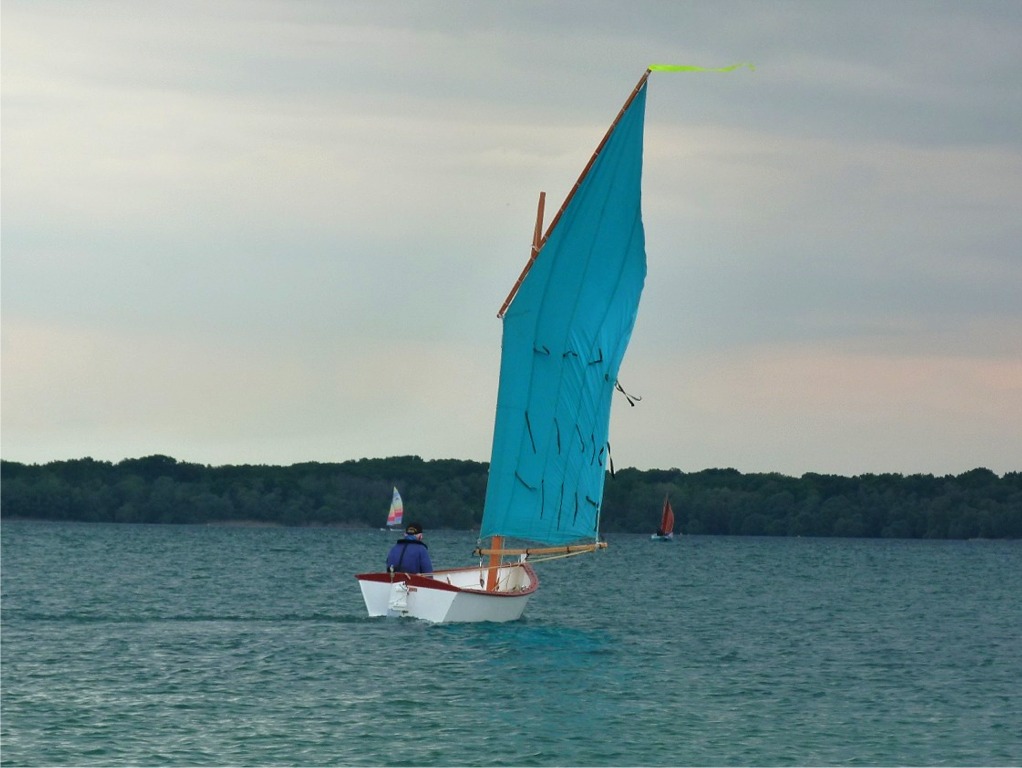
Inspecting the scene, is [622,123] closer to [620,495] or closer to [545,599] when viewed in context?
[545,599]

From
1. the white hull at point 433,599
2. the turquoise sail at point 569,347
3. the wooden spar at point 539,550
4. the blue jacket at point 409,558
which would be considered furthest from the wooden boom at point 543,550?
the blue jacket at point 409,558

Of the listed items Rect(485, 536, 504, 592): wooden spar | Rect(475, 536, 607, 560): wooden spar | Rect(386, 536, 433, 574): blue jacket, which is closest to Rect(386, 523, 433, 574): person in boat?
Rect(386, 536, 433, 574): blue jacket

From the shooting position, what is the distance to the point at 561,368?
3794 cm

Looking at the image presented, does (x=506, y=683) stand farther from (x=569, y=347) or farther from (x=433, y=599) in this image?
(x=569, y=347)

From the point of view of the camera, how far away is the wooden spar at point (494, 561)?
129ft

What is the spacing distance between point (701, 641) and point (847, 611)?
17.5 metres

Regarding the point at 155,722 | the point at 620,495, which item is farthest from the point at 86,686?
the point at 620,495

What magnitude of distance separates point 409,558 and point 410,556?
0.05m

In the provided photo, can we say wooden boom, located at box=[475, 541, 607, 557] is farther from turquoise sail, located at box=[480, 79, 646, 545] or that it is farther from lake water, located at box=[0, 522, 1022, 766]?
lake water, located at box=[0, 522, 1022, 766]

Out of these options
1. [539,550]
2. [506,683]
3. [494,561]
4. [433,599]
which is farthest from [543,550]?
[506,683]

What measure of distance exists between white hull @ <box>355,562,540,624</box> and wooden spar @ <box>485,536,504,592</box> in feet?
1.23

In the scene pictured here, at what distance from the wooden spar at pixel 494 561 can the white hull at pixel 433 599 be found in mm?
375

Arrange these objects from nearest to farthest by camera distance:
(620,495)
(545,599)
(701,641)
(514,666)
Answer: (514,666)
(701,641)
(545,599)
(620,495)

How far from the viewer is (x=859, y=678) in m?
34.2
